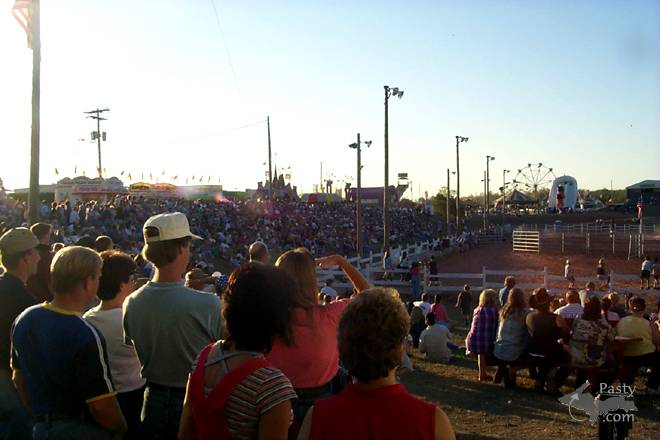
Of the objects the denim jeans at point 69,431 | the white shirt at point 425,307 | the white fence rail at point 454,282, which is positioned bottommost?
the white fence rail at point 454,282

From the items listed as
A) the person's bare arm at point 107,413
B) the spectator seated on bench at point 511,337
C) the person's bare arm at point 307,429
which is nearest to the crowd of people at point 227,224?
the spectator seated on bench at point 511,337

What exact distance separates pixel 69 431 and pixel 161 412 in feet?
1.44

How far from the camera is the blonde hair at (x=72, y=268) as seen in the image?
314 centimetres

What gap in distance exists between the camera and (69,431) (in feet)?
9.63

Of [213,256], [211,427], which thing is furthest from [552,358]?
[213,256]

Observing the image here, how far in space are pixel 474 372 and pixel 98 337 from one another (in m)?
Answer: 7.72

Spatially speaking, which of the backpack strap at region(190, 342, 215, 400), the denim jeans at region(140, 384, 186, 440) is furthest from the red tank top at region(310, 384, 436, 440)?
the denim jeans at region(140, 384, 186, 440)

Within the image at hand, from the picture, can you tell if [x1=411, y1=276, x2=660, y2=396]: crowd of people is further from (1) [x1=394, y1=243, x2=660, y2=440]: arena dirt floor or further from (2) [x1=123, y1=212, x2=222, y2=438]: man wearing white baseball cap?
(2) [x1=123, y1=212, x2=222, y2=438]: man wearing white baseball cap

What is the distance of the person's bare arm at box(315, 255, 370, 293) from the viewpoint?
3672 mm

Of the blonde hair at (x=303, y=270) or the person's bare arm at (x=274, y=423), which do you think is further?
the blonde hair at (x=303, y=270)

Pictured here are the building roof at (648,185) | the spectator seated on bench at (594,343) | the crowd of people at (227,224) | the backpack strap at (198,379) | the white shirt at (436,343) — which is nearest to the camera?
the backpack strap at (198,379)

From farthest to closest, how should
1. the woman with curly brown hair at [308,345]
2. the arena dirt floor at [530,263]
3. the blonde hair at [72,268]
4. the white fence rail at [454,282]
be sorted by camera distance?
1. the arena dirt floor at [530,263]
2. the white fence rail at [454,282]
3. the woman with curly brown hair at [308,345]
4. the blonde hair at [72,268]

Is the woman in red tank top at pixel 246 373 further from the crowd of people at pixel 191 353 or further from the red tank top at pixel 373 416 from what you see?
the red tank top at pixel 373 416

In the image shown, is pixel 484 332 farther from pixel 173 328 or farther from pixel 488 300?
pixel 173 328
